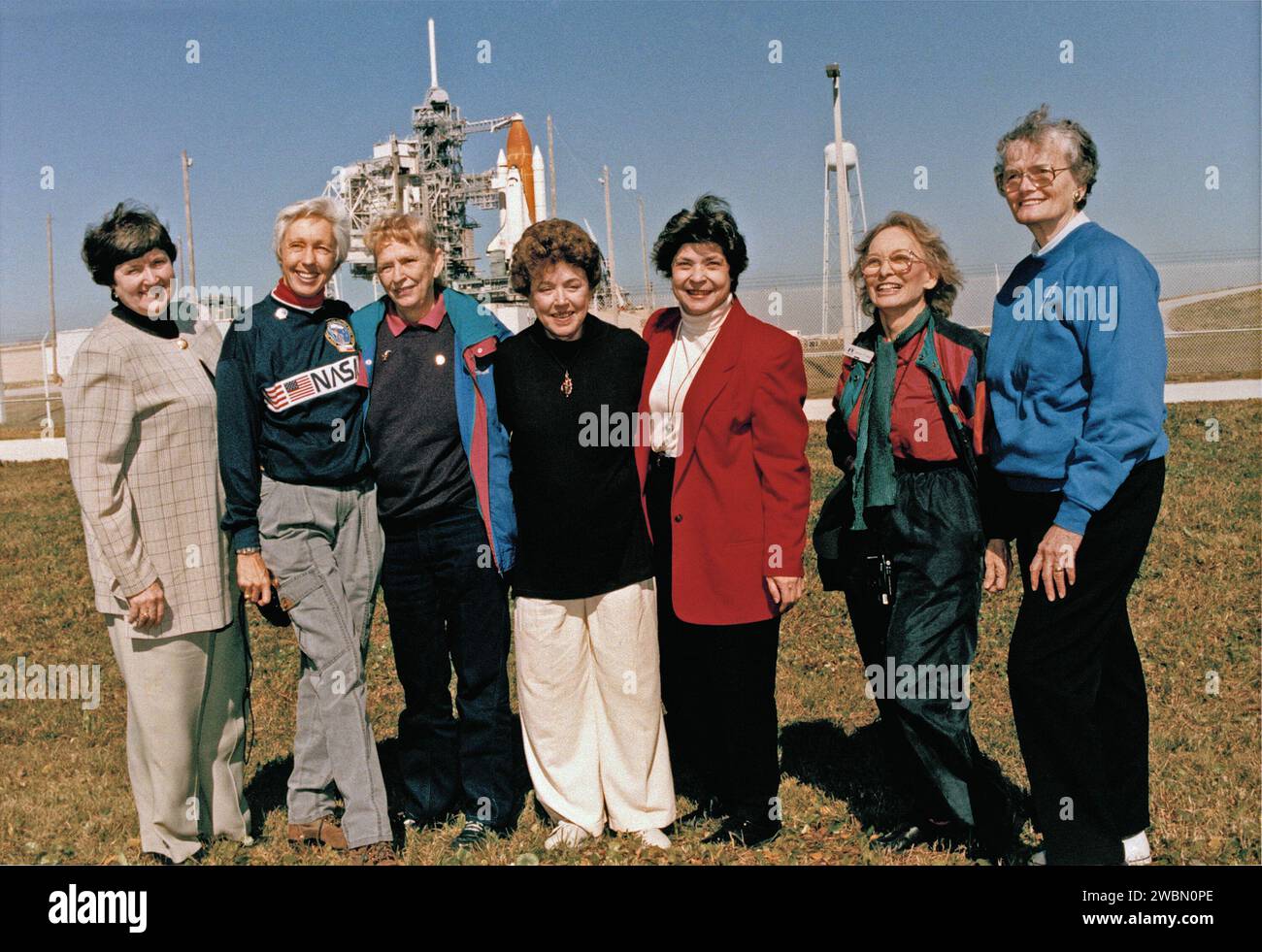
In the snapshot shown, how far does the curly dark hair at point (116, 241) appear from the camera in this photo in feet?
13.3

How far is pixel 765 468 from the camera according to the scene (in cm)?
422

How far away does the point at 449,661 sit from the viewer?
15.4 feet

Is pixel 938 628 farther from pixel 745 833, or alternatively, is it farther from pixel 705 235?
pixel 705 235

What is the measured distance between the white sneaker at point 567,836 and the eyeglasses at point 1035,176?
3.06 m

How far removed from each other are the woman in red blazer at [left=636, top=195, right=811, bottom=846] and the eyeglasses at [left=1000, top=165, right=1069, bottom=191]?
3.27 ft

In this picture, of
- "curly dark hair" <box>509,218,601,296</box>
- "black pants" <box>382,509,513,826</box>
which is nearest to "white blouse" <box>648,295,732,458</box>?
"curly dark hair" <box>509,218,601,296</box>

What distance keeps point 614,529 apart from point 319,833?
1.90 metres

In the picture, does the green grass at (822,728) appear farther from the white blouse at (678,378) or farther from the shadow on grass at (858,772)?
the white blouse at (678,378)

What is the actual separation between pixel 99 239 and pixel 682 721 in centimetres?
325

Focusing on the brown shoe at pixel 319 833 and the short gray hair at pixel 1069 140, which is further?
the brown shoe at pixel 319 833

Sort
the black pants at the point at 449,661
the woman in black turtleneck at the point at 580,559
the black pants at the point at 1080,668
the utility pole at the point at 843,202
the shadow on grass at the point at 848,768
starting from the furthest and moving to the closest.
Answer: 1. the utility pole at the point at 843,202
2. the shadow on grass at the point at 848,768
3. the black pants at the point at 449,661
4. the woman in black turtleneck at the point at 580,559
5. the black pants at the point at 1080,668

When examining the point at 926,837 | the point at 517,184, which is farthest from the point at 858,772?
the point at 517,184

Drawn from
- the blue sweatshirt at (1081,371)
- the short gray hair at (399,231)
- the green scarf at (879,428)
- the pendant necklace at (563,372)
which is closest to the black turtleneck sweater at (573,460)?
the pendant necklace at (563,372)

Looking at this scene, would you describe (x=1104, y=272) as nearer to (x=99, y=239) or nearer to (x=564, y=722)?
(x=564, y=722)
